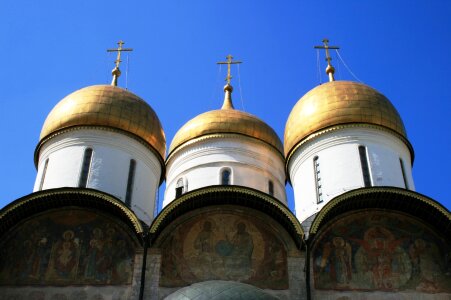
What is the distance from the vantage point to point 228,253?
10.2 meters

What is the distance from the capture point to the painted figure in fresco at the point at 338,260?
9.89 meters

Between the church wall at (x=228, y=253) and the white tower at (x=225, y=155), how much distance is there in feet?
10.4

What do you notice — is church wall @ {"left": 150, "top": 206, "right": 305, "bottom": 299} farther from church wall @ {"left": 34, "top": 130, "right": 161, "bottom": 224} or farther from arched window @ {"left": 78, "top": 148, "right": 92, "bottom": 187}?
arched window @ {"left": 78, "top": 148, "right": 92, "bottom": 187}

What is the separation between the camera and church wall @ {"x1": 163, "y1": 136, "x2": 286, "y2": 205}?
13828 millimetres

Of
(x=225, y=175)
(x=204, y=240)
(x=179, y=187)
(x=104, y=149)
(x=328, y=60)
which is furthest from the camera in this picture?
(x=328, y=60)

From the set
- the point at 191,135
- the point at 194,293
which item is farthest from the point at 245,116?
the point at 194,293

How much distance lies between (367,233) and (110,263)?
445 cm

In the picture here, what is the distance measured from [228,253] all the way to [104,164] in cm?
364

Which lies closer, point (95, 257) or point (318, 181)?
point (95, 257)

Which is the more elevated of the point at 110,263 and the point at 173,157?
the point at 173,157

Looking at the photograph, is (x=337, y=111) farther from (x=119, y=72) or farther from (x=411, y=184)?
(x=119, y=72)

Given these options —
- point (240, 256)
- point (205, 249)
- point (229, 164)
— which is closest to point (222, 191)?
point (205, 249)

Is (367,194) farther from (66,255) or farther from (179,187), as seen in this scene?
(66,255)

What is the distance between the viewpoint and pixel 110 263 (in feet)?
33.2
